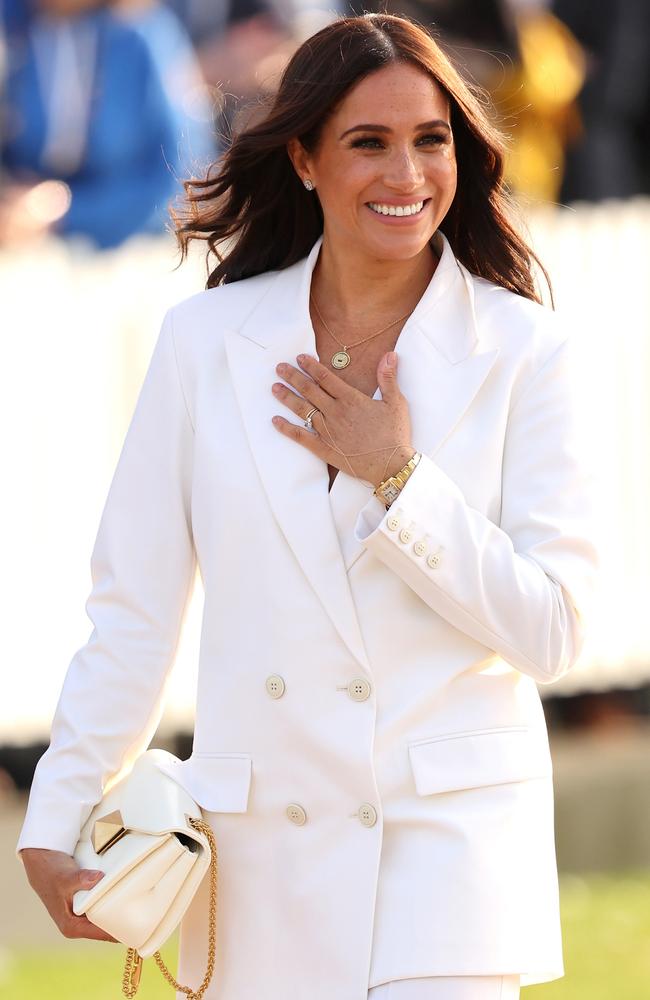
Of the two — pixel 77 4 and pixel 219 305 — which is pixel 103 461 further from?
pixel 219 305

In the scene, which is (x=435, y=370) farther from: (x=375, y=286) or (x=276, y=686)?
(x=276, y=686)

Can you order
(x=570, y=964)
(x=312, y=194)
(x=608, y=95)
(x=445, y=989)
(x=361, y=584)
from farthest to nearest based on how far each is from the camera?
(x=608, y=95) → (x=570, y=964) → (x=312, y=194) → (x=361, y=584) → (x=445, y=989)

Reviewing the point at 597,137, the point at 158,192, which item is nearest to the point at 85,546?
the point at 158,192

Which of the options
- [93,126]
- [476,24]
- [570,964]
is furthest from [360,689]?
[476,24]

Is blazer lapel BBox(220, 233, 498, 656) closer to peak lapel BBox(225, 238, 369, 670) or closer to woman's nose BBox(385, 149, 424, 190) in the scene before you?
peak lapel BBox(225, 238, 369, 670)

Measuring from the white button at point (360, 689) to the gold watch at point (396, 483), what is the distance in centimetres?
27

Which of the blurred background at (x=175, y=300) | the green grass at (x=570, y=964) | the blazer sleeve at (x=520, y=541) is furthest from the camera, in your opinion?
the blurred background at (x=175, y=300)

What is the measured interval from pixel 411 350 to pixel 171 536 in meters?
0.49

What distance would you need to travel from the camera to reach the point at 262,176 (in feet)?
11.3

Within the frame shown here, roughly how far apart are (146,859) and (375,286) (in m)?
1.00

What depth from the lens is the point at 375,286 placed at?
3.27 meters

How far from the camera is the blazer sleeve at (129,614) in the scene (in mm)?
3176

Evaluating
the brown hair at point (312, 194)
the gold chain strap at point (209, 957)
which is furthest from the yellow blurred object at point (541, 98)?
the gold chain strap at point (209, 957)

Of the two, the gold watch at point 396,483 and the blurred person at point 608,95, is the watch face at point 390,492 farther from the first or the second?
the blurred person at point 608,95
